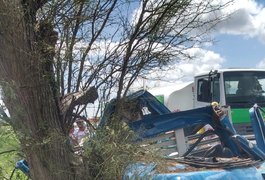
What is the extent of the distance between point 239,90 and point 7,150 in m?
7.83

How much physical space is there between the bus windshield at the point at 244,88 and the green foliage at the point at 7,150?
7032 mm

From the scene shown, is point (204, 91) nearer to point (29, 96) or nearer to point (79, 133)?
point (79, 133)

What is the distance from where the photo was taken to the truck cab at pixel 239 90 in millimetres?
10617

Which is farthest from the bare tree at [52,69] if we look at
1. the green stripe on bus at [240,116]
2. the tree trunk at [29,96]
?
the green stripe on bus at [240,116]

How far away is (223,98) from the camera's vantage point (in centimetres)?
1071

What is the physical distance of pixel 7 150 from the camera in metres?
3.86

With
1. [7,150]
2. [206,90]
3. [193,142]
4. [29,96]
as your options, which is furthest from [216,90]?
[29,96]

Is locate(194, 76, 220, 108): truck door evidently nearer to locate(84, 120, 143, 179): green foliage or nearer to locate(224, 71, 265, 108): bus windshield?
locate(224, 71, 265, 108): bus windshield

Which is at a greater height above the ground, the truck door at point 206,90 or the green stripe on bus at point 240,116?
the truck door at point 206,90

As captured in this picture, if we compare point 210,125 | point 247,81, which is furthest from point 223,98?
Answer: point 210,125

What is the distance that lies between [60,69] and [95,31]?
2.10 ft

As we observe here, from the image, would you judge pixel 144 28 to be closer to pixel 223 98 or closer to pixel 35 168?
pixel 35 168

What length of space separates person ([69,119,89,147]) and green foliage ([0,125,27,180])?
1.46 ft

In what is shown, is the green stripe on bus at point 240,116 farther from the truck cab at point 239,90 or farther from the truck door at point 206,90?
the truck door at point 206,90
